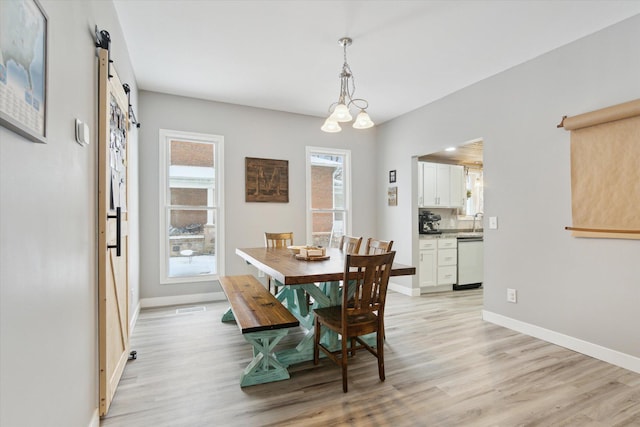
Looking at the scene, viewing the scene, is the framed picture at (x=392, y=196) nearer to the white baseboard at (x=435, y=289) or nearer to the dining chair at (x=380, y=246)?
the white baseboard at (x=435, y=289)

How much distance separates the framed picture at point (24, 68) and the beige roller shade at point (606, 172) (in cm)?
358

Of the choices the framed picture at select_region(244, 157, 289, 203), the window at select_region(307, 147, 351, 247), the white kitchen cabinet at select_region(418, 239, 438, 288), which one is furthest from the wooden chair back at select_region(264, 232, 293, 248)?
Answer: the white kitchen cabinet at select_region(418, 239, 438, 288)

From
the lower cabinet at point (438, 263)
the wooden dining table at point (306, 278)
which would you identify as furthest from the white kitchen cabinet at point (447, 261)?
the wooden dining table at point (306, 278)

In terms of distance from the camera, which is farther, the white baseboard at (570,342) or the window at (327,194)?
the window at (327,194)

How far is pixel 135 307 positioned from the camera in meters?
3.66

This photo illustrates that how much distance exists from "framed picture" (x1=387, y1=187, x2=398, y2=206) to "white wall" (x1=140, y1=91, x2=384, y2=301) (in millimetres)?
364

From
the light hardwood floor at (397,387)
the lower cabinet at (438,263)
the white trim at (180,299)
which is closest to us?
the light hardwood floor at (397,387)

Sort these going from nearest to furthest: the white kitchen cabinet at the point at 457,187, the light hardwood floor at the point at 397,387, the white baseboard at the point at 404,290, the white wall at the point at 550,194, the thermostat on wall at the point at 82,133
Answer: the thermostat on wall at the point at 82,133 → the light hardwood floor at the point at 397,387 → the white wall at the point at 550,194 → the white baseboard at the point at 404,290 → the white kitchen cabinet at the point at 457,187

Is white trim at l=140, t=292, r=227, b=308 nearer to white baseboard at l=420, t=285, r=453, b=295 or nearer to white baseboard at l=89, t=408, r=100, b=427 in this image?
white baseboard at l=89, t=408, r=100, b=427

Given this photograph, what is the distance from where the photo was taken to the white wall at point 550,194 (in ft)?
8.42

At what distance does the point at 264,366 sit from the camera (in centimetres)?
230

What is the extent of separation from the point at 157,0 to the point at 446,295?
4944 millimetres

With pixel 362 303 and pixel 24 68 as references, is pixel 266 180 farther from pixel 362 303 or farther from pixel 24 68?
pixel 24 68

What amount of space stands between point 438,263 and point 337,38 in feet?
11.9
